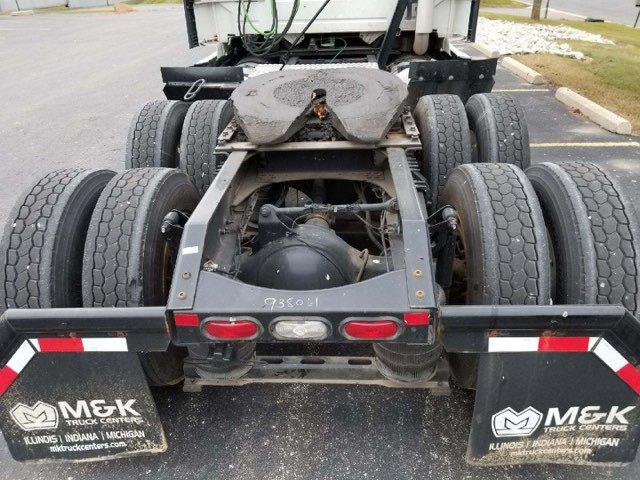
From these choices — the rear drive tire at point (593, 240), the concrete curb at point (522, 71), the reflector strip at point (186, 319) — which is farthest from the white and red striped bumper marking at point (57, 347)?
the concrete curb at point (522, 71)

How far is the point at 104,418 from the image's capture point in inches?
79.3

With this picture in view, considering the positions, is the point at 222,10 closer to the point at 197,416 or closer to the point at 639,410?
the point at 197,416

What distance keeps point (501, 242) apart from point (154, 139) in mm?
2786

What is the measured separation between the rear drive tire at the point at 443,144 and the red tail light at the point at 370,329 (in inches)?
73.5

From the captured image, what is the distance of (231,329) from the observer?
1734 mm

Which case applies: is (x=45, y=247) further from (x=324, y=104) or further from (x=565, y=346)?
(x=565, y=346)

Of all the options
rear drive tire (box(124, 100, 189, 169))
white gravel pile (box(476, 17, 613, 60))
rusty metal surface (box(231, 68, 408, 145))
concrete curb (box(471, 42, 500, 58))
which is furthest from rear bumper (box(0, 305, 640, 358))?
white gravel pile (box(476, 17, 613, 60))

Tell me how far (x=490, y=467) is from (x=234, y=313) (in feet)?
4.70

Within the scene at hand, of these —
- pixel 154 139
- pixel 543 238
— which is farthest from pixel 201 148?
pixel 543 238

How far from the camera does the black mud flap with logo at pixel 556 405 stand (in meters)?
1.77

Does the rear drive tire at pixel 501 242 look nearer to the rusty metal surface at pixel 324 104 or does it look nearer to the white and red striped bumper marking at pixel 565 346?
the white and red striped bumper marking at pixel 565 346

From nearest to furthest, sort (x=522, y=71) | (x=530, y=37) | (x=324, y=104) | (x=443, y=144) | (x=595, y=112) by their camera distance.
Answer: (x=324, y=104) < (x=443, y=144) < (x=595, y=112) < (x=522, y=71) < (x=530, y=37)


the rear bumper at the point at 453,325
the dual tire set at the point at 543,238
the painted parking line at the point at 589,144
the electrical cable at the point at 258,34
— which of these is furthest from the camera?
the painted parking line at the point at 589,144

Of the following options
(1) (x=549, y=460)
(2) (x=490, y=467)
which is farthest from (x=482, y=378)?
(2) (x=490, y=467)
